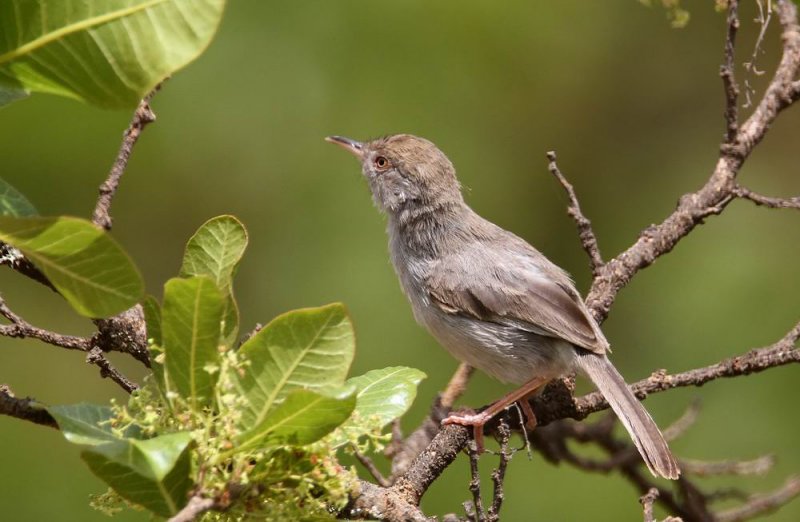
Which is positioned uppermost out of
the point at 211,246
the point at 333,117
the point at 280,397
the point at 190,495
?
the point at 333,117

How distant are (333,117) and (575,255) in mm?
1729

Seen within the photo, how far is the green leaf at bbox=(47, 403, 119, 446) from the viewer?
1.54 m

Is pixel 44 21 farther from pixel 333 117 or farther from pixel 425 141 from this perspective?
pixel 333 117

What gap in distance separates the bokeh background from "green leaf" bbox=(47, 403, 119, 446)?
10.7 ft

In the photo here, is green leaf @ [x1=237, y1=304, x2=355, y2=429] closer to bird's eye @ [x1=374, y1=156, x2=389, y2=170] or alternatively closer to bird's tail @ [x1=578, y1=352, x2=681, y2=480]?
bird's tail @ [x1=578, y1=352, x2=681, y2=480]

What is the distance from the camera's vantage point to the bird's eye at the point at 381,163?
490 cm

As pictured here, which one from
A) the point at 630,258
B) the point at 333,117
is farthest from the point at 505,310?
the point at 333,117

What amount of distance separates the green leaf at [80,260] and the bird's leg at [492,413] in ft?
5.77

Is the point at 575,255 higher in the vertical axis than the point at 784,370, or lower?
higher

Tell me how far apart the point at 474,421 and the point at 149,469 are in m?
1.93

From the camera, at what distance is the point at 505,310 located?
4160 millimetres

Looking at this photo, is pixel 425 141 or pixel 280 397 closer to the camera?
pixel 280 397

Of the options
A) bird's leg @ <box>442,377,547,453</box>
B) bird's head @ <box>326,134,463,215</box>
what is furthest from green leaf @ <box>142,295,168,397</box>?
bird's head @ <box>326,134,463,215</box>

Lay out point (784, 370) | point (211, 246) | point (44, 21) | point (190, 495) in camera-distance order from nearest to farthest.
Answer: point (44, 21) → point (190, 495) → point (211, 246) → point (784, 370)
